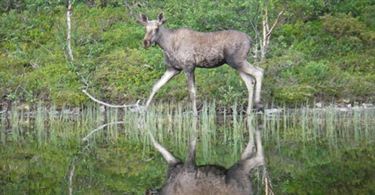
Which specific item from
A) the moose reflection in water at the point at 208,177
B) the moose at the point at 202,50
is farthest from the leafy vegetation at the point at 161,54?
the moose reflection in water at the point at 208,177

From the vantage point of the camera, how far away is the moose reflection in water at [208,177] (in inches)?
278

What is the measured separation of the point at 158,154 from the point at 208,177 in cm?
246

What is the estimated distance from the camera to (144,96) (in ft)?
65.0

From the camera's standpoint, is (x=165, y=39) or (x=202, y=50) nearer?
(x=165, y=39)

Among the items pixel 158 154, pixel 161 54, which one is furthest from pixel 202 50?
pixel 158 154

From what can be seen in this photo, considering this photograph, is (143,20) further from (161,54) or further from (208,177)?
(208,177)

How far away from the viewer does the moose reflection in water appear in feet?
23.2

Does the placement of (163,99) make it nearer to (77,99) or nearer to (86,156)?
(77,99)

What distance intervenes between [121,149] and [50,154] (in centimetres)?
113

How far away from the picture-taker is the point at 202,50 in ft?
56.0

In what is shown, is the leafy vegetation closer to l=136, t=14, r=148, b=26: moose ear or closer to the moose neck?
the moose neck

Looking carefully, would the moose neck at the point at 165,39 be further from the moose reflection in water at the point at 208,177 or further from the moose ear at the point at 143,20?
the moose reflection in water at the point at 208,177

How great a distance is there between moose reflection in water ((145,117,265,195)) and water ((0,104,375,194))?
13cm

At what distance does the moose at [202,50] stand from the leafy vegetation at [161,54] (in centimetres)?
159
